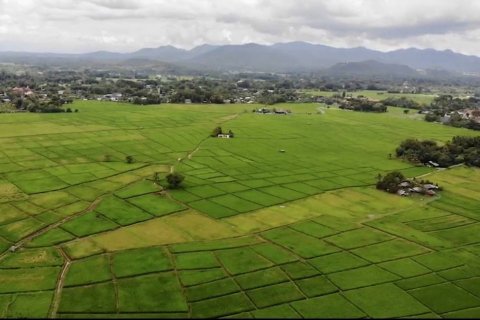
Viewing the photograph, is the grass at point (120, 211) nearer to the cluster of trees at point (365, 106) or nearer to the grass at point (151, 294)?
the grass at point (151, 294)

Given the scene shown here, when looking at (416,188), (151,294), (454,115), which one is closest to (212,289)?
(151,294)

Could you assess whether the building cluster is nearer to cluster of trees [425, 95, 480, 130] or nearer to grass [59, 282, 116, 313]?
grass [59, 282, 116, 313]

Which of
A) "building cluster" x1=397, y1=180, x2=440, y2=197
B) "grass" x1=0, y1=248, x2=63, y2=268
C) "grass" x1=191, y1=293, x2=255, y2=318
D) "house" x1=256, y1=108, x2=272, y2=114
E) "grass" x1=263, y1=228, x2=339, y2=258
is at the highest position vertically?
"house" x1=256, y1=108, x2=272, y2=114

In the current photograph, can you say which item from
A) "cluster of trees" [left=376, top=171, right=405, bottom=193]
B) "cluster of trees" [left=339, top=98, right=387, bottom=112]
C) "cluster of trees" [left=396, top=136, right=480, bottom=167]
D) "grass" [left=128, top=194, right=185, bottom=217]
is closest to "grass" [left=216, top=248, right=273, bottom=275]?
"grass" [left=128, top=194, right=185, bottom=217]

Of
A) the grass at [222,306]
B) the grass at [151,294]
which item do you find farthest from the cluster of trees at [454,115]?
the grass at [151,294]

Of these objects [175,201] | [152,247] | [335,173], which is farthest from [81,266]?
[335,173]

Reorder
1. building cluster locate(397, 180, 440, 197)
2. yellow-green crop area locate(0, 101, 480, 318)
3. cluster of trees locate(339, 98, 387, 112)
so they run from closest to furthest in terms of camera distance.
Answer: yellow-green crop area locate(0, 101, 480, 318), building cluster locate(397, 180, 440, 197), cluster of trees locate(339, 98, 387, 112)

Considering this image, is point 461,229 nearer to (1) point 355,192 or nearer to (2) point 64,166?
(1) point 355,192
